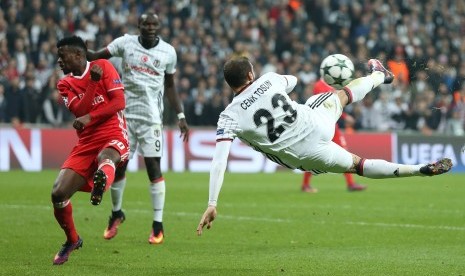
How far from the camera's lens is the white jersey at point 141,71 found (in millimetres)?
12133

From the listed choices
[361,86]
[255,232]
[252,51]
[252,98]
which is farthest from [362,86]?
[252,51]

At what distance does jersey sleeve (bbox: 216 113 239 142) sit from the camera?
9.07m

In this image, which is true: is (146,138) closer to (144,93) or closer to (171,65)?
(144,93)

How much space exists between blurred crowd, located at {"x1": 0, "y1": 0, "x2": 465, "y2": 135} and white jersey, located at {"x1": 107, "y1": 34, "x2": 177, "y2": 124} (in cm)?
1039

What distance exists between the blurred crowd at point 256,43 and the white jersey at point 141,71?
10392mm

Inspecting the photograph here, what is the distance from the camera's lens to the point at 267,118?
9320 mm

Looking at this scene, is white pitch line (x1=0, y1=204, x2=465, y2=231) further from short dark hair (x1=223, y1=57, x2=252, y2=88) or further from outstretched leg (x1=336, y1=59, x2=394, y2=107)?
short dark hair (x1=223, y1=57, x2=252, y2=88)

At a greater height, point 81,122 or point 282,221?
point 81,122

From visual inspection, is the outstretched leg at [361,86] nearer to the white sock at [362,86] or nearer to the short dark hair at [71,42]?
the white sock at [362,86]

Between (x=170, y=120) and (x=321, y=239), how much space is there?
44.1ft

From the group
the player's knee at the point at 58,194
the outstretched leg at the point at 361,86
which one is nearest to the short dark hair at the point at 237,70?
the outstretched leg at the point at 361,86

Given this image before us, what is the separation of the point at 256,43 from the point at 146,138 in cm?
1640

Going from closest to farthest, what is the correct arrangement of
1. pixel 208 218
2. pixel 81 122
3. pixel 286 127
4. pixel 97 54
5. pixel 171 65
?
1. pixel 208 218
2. pixel 286 127
3. pixel 81 122
4. pixel 97 54
5. pixel 171 65

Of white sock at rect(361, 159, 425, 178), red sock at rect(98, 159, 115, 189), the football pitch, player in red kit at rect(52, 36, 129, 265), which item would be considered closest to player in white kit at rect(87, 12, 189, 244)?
the football pitch
